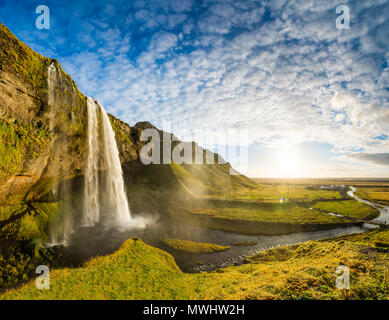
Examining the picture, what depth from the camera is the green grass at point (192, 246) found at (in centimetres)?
2826

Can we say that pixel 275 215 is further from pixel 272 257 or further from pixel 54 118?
pixel 54 118

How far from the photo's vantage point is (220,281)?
663 inches

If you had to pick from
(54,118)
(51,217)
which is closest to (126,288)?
(51,217)

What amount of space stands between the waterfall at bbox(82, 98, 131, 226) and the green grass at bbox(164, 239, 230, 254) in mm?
17350

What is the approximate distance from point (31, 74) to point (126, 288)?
34190 millimetres

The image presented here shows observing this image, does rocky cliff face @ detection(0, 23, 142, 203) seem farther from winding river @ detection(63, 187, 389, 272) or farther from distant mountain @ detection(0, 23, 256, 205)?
winding river @ detection(63, 187, 389, 272)

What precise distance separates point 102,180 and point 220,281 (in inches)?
1924

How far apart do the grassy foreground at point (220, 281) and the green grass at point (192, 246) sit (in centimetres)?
661

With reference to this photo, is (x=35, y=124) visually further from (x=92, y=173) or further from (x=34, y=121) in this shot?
(x=92, y=173)

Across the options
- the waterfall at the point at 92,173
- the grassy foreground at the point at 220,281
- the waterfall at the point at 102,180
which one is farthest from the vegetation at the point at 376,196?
the waterfall at the point at 92,173

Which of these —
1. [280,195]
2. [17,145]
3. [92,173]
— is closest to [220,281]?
[17,145]

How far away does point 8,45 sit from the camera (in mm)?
22578

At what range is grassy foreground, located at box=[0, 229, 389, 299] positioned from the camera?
1132 centimetres
